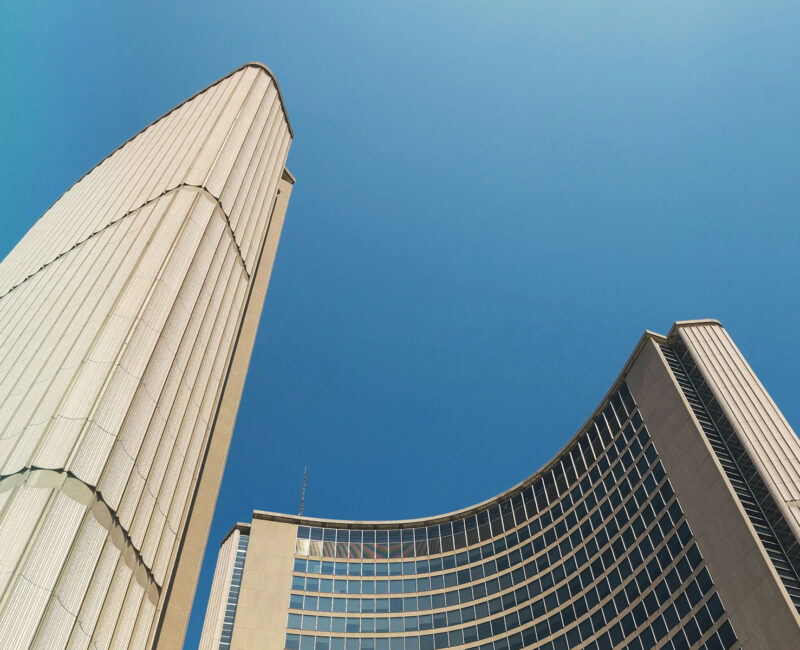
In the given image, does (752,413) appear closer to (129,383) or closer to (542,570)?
(542,570)

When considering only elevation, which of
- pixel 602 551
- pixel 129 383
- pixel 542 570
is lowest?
pixel 129 383

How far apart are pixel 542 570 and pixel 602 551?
11.5 metres

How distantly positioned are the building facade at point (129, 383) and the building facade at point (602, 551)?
4432 centimetres

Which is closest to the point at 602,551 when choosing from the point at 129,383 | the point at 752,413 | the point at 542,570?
the point at 542,570

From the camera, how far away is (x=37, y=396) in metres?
38.2

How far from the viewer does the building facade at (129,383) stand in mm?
30844

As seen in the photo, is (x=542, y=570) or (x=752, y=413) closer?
(x=752, y=413)

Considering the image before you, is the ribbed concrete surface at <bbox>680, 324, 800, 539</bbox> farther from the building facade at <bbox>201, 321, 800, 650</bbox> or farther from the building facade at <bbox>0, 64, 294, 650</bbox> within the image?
the building facade at <bbox>0, 64, 294, 650</bbox>

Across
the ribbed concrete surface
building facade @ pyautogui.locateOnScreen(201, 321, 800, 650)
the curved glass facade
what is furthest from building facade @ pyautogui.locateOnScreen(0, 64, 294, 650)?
the ribbed concrete surface

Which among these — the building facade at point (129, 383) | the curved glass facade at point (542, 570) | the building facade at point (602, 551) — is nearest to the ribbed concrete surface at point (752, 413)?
the building facade at point (602, 551)

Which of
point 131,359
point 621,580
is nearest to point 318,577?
point 621,580

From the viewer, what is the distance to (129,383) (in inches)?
1528

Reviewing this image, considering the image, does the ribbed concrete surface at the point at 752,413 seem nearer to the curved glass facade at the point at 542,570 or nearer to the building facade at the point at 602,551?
the building facade at the point at 602,551

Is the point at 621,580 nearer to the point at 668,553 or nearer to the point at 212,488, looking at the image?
the point at 668,553
